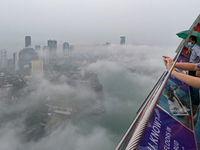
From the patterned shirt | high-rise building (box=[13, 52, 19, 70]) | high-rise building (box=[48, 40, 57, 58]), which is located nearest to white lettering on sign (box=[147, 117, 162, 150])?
the patterned shirt

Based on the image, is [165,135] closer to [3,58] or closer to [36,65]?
[3,58]

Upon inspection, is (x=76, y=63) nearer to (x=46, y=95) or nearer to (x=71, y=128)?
(x=46, y=95)

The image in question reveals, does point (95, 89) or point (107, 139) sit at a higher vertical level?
point (95, 89)

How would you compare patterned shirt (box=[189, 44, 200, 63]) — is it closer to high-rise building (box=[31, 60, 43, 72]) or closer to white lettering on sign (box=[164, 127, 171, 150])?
white lettering on sign (box=[164, 127, 171, 150])

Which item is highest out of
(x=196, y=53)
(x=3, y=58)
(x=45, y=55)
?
(x=45, y=55)

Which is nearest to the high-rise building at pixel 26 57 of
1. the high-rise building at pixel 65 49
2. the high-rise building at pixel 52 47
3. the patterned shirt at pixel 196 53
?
the high-rise building at pixel 52 47

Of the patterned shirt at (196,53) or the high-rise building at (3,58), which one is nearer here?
the patterned shirt at (196,53)

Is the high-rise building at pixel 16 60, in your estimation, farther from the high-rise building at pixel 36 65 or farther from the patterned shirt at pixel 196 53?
the patterned shirt at pixel 196 53

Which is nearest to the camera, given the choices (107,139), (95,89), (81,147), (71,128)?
(81,147)

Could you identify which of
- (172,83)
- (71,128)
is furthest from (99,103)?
(172,83)

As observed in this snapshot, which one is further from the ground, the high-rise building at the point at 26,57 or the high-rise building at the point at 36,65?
the high-rise building at the point at 26,57

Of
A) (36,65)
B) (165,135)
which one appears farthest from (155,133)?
(36,65)
